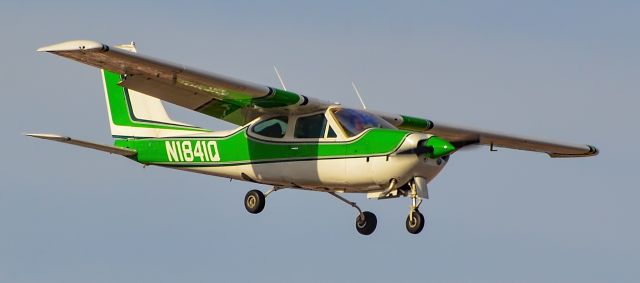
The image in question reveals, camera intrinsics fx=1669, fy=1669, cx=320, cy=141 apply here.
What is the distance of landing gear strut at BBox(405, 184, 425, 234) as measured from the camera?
2775 centimetres

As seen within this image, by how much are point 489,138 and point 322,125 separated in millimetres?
5250

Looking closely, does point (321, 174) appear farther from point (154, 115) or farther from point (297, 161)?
point (154, 115)

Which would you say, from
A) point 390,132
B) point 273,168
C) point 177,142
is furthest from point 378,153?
point 177,142

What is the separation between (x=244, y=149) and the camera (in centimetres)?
3005

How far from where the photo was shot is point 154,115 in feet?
105

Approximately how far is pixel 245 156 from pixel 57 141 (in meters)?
3.38

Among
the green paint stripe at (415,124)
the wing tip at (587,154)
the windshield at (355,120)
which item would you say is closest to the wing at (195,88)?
the windshield at (355,120)

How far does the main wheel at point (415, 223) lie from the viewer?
27734 millimetres

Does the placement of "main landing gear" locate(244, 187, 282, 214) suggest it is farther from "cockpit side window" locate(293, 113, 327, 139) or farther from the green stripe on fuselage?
"cockpit side window" locate(293, 113, 327, 139)

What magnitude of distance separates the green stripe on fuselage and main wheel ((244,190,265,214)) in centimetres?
64

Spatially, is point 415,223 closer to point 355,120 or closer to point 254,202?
point 355,120

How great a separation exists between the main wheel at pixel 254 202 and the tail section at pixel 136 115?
1.69m

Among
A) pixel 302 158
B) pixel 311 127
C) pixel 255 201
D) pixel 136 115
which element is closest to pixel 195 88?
pixel 311 127

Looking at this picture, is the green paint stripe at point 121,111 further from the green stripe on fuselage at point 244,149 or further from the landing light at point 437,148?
the landing light at point 437,148
